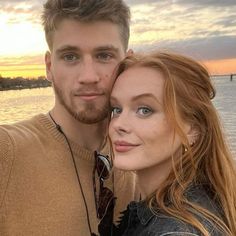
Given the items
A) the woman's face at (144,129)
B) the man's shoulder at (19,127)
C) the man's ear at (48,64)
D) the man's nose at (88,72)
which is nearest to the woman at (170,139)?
the woman's face at (144,129)

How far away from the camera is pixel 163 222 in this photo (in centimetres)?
221

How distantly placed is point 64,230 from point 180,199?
37.6 inches

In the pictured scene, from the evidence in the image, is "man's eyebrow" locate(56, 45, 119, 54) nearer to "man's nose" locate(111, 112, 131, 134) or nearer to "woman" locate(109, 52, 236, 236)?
"woman" locate(109, 52, 236, 236)

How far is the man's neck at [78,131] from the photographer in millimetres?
3355

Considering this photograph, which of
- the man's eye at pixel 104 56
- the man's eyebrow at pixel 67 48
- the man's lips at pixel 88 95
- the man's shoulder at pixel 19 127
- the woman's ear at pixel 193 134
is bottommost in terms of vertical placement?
the man's shoulder at pixel 19 127

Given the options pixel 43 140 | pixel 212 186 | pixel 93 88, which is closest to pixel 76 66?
pixel 93 88

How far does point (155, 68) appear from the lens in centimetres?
271

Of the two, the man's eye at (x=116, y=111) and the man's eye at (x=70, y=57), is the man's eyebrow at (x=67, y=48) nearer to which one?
the man's eye at (x=70, y=57)

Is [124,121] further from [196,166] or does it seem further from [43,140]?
[43,140]

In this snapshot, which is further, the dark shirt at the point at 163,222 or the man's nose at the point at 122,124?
the man's nose at the point at 122,124

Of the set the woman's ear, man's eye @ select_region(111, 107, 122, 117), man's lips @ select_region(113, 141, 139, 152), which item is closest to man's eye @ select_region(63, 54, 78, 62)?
man's eye @ select_region(111, 107, 122, 117)

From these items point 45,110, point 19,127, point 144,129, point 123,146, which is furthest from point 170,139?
point 45,110

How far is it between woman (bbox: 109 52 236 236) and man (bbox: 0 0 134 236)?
1.50ft

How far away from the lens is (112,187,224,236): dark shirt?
213 centimetres
